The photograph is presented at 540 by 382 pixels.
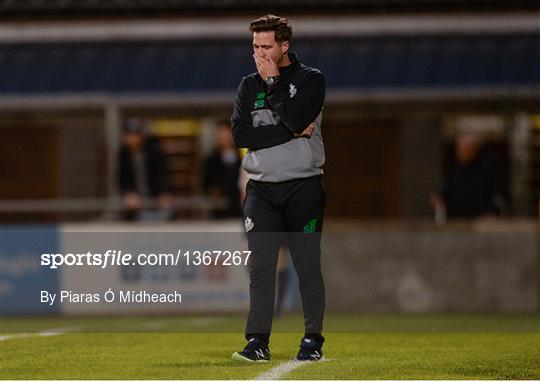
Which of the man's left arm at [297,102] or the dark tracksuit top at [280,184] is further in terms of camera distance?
the dark tracksuit top at [280,184]

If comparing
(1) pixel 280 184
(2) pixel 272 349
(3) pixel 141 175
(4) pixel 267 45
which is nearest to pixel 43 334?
(2) pixel 272 349

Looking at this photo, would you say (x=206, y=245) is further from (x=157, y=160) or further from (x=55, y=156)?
(x=55, y=156)

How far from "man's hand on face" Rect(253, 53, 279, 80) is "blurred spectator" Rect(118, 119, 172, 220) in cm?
809

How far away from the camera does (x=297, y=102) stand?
26.9ft

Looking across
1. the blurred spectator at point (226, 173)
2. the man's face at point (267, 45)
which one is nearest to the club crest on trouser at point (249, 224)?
the man's face at point (267, 45)

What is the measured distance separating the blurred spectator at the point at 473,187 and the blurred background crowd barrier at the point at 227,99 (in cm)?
6

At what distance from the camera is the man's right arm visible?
27.2ft

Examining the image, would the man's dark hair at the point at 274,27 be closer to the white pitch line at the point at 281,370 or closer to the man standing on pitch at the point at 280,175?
the man standing on pitch at the point at 280,175

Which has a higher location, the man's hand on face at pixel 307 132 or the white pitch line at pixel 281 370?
the man's hand on face at pixel 307 132

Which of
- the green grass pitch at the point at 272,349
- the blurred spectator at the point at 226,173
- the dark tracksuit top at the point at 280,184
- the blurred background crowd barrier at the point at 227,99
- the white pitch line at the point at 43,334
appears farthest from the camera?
the blurred background crowd barrier at the point at 227,99

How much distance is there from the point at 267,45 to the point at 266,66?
13cm

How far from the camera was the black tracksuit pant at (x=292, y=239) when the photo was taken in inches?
331

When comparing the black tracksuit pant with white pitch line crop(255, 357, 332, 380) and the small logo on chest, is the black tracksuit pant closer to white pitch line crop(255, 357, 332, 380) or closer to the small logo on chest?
white pitch line crop(255, 357, 332, 380)

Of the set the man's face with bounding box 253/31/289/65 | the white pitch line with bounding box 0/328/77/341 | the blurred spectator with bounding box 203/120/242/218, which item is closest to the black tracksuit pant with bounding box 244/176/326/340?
the man's face with bounding box 253/31/289/65
